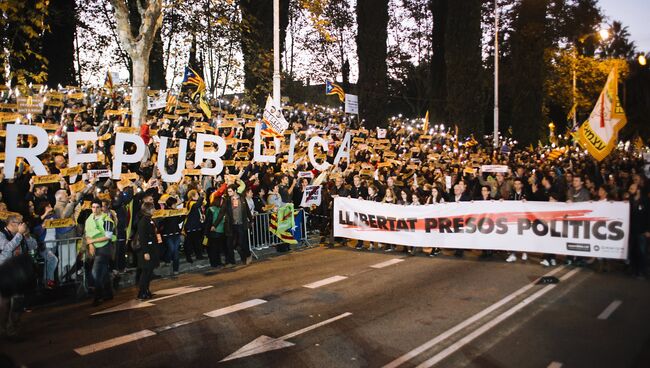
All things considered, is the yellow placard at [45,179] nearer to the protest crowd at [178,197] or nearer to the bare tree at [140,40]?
the protest crowd at [178,197]

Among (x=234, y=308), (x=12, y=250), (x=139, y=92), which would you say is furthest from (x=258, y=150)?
(x=12, y=250)

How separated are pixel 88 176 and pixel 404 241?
7661 mm

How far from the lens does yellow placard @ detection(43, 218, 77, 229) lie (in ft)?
31.1

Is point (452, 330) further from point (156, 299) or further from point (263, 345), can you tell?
point (156, 299)

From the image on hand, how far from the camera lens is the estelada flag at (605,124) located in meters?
14.9

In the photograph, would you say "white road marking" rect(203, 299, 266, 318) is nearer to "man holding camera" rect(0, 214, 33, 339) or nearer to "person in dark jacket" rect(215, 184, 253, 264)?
"man holding camera" rect(0, 214, 33, 339)

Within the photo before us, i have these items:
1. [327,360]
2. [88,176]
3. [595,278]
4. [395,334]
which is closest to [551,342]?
[395,334]

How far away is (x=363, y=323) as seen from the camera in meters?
7.68

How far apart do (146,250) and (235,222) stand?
122 inches

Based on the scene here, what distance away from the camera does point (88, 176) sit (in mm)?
10844

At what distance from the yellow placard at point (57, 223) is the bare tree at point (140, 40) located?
4943 millimetres

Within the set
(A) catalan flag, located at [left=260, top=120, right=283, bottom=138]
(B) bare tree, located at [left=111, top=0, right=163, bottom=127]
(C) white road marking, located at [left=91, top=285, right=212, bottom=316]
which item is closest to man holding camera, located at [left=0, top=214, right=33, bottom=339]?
(C) white road marking, located at [left=91, top=285, right=212, bottom=316]

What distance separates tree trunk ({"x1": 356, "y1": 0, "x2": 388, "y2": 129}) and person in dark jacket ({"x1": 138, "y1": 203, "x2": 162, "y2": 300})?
72.7 feet

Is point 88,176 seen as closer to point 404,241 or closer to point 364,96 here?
point 404,241
